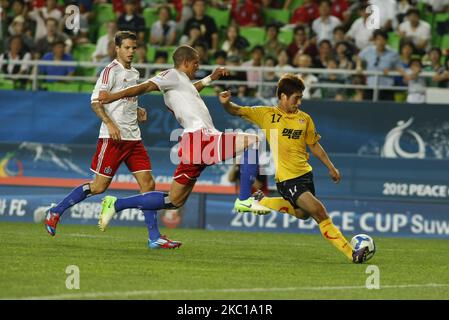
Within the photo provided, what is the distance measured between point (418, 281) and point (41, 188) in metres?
10.3

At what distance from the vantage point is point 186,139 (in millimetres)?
11961

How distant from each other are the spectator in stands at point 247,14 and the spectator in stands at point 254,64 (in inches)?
60.7

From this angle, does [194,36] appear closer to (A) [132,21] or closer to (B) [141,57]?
(B) [141,57]

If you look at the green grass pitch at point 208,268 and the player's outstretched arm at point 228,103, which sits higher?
the player's outstretched arm at point 228,103

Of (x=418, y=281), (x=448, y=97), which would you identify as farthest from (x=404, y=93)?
(x=418, y=281)

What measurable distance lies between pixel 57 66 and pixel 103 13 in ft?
8.41

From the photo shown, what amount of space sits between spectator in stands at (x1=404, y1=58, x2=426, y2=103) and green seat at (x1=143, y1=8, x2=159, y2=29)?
19.1 feet

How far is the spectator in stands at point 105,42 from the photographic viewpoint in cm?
2144

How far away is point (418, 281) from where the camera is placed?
998 centimetres

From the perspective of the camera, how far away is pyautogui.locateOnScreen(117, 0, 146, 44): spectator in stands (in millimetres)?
21766

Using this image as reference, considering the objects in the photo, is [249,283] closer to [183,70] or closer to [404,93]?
[183,70]

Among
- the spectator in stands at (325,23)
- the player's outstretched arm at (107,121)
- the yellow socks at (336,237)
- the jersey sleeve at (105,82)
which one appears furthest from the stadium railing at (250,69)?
the yellow socks at (336,237)

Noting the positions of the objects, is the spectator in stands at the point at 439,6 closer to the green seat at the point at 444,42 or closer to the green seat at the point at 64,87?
the green seat at the point at 444,42

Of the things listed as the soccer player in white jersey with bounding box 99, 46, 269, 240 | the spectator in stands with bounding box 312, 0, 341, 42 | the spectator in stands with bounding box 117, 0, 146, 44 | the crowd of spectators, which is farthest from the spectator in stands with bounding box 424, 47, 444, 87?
the soccer player in white jersey with bounding box 99, 46, 269, 240
